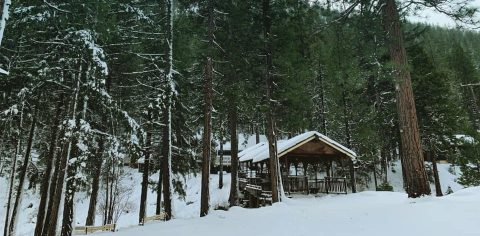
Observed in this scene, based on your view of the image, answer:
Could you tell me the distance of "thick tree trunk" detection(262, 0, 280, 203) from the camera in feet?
49.0

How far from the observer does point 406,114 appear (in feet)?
30.2

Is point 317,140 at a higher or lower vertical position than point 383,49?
lower

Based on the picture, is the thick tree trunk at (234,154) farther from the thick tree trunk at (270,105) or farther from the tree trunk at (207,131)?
the tree trunk at (207,131)

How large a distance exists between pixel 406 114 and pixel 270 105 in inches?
273

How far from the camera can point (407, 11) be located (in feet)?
31.9

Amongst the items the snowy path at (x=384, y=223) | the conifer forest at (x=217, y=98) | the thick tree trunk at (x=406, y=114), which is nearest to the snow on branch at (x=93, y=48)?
the conifer forest at (x=217, y=98)

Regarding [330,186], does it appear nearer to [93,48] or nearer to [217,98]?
[217,98]

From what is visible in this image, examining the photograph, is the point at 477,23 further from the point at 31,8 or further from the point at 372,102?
the point at 372,102

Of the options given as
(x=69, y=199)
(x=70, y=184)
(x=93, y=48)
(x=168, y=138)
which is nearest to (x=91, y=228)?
(x=69, y=199)

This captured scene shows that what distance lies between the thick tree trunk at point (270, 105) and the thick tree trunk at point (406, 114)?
20.9 feet

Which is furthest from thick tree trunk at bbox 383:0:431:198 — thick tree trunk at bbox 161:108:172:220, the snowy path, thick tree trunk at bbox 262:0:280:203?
thick tree trunk at bbox 161:108:172:220

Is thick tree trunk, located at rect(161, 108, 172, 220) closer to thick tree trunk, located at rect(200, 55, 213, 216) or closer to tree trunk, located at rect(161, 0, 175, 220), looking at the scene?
tree trunk, located at rect(161, 0, 175, 220)

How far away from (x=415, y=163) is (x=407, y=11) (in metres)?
4.66

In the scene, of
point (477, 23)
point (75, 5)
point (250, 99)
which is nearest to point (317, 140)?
point (250, 99)
